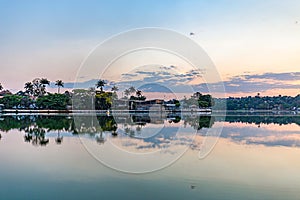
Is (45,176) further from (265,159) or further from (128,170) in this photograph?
(265,159)

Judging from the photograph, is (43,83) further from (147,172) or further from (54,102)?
(147,172)

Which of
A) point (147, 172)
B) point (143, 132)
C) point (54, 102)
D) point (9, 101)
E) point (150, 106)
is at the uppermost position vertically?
point (9, 101)

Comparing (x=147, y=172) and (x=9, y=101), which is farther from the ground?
(x=9, y=101)

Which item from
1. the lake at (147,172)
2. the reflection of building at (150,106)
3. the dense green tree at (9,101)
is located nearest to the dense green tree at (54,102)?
the dense green tree at (9,101)

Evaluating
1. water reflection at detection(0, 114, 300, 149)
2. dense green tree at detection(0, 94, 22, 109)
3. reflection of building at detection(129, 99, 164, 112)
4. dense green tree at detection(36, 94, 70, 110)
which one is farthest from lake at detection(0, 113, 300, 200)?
dense green tree at detection(0, 94, 22, 109)

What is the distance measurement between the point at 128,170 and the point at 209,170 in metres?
2.31

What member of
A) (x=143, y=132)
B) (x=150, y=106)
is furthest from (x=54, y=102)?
(x=143, y=132)

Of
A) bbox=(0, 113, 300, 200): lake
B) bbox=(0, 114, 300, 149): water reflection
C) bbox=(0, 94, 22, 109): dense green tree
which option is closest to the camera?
bbox=(0, 113, 300, 200): lake

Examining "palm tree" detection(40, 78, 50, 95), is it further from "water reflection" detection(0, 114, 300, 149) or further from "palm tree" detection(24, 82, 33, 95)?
"water reflection" detection(0, 114, 300, 149)

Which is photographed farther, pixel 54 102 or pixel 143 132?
pixel 54 102

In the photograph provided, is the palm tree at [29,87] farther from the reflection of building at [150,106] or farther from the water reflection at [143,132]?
the water reflection at [143,132]

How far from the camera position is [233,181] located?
345 inches

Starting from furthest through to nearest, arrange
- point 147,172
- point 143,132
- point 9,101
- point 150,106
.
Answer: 1. point 9,101
2. point 150,106
3. point 143,132
4. point 147,172

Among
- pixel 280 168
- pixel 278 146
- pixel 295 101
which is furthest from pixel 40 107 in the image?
pixel 295 101
